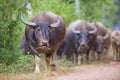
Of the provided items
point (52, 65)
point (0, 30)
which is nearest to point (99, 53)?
point (52, 65)

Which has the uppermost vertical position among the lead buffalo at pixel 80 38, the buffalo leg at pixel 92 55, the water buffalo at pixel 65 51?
the lead buffalo at pixel 80 38

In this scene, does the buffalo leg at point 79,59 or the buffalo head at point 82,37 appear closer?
the buffalo head at point 82,37

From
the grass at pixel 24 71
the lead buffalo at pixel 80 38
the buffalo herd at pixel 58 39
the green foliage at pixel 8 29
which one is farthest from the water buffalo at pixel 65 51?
the green foliage at pixel 8 29

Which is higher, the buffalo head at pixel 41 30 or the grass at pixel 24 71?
the buffalo head at pixel 41 30

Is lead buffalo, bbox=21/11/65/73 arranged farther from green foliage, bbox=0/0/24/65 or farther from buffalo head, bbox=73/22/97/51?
buffalo head, bbox=73/22/97/51

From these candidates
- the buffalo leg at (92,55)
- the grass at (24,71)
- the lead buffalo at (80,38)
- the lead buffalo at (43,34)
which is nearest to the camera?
the grass at (24,71)

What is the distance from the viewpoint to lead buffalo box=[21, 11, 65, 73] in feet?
60.2

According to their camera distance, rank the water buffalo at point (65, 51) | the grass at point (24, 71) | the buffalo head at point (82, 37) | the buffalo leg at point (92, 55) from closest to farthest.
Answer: the grass at point (24, 71)
the buffalo head at point (82, 37)
the water buffalo at point (65, 51)
the buffalo leg at point (92, 55)

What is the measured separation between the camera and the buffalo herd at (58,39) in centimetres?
1859

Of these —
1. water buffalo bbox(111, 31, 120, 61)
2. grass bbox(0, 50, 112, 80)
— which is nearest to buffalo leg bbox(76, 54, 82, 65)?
water buffalo bbox(111, 31, 120, 61)

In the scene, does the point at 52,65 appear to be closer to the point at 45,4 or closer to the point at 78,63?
the point at 78,63

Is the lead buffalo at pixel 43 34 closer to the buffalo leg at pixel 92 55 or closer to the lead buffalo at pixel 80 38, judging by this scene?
the lead buffalo at pixel 80 38

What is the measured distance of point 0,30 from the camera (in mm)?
17109

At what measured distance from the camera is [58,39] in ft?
65.7
